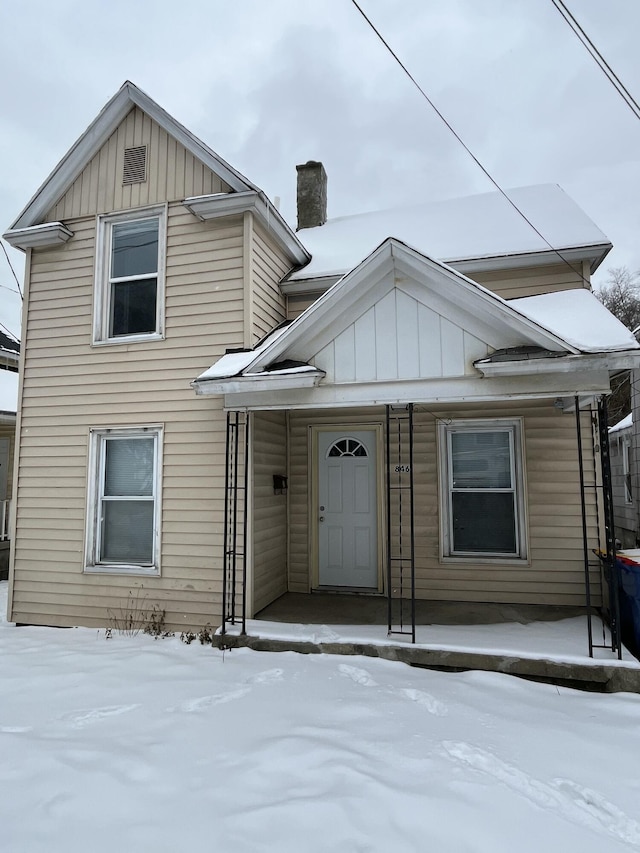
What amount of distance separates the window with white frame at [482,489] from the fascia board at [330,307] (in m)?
2.55

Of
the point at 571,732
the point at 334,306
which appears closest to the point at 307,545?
the point at 334,306

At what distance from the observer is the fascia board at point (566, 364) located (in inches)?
174

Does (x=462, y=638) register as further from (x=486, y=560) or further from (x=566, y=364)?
(x=566, y=364)

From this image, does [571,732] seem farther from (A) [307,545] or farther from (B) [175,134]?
(B) [175,134]

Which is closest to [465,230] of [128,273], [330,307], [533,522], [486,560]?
[330,307]

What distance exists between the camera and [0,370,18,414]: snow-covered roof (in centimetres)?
1089

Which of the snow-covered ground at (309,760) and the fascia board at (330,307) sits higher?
the fascia board at (330,307)

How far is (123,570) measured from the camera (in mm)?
6656

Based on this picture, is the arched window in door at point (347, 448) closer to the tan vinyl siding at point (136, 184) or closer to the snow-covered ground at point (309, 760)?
the snow-covered ground at point (309, 760)

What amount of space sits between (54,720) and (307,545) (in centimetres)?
394

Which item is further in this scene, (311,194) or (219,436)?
(311,194)

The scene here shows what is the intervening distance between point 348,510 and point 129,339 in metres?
3.72

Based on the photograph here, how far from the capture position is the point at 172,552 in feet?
21.2

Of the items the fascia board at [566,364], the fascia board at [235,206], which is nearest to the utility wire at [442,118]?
the fascia board at [235,206]
